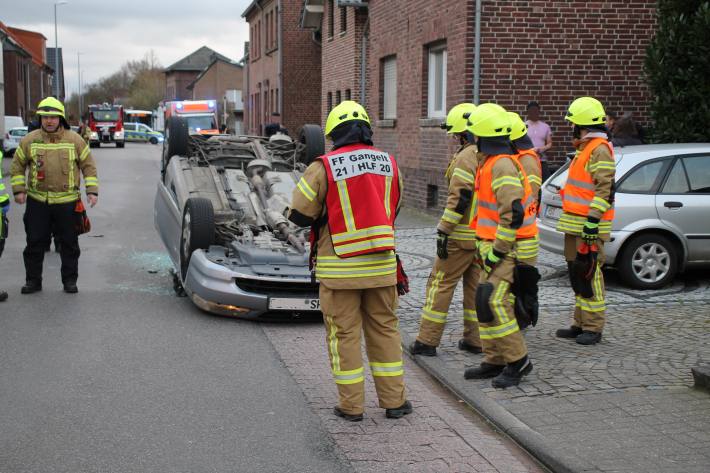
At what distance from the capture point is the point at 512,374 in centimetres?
600

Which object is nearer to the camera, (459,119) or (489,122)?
(489,122)

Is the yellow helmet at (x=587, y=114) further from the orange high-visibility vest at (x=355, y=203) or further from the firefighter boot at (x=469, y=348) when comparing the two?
the orange high-visibility vest at (x=355, y=203)

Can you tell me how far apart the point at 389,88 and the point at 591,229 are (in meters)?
14.2

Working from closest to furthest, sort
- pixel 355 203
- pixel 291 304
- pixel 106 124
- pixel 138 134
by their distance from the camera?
pixel 355 203, pixel 291 304, pixel 106 124, pixel 138 134

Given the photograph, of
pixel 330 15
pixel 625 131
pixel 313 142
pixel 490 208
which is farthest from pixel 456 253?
pixel 330 15

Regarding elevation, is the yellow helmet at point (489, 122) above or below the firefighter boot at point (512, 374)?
above

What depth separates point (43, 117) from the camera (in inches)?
356

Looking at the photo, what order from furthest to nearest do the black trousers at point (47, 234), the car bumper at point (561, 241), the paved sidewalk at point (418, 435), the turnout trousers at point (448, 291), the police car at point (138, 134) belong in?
the police car at point (138, 134) < the car bumper at point (561, 241) < the black trousers at point (47, 234) < the turnout trousers at point (448, 291) < the paved sidewalk at point (418, 435)

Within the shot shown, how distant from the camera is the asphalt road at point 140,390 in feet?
15.5

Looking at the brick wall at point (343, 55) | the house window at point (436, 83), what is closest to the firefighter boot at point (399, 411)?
the house window at point (436, 83)

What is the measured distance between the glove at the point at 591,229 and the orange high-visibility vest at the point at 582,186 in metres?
0.17

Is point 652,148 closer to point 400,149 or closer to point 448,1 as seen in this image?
point 448,1

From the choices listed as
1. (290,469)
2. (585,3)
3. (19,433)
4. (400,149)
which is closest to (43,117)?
(19,433)

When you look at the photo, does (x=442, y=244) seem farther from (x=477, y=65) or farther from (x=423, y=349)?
(x=477, y=65)
